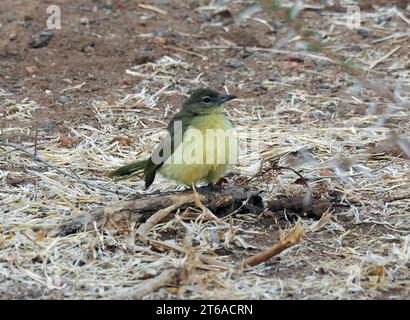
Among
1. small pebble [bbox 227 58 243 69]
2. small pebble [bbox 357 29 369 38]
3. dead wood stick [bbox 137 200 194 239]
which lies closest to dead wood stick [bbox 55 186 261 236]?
dead wood stick [bbox 137 200 194 239]

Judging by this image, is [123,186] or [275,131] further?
[275,131]

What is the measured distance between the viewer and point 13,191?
21.4ft

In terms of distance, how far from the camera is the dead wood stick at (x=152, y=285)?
4.89m

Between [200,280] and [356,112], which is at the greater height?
[200,280]

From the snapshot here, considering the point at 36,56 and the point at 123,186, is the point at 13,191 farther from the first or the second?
the point at 36,56

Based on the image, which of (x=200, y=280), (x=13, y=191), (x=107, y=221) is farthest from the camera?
(x=13, y=191)

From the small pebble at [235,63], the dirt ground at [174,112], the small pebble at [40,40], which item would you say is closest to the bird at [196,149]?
the dirt ground at [174,112]

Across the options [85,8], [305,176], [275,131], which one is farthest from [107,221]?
[85,8]

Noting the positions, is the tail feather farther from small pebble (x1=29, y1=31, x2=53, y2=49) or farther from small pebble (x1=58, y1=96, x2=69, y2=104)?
small pebble (x1=29, y1=31, x2=53, y2=49)

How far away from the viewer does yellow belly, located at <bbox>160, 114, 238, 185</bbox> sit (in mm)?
6117

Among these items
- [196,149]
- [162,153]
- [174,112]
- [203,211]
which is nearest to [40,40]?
[174,112]

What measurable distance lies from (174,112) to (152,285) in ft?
12.9

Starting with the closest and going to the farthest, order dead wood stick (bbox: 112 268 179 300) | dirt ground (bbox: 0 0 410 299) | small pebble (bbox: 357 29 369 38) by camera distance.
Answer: dead wood stick (bbox: 112 268 179 300) < dirt ground (bbox: 0 0 410 299) < small pebble (bbox: 357 29 369 38)

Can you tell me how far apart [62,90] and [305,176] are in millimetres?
3233
